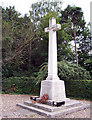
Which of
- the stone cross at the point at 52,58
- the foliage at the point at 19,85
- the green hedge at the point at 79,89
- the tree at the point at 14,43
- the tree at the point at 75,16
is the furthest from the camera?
the tree at the point at 75,16

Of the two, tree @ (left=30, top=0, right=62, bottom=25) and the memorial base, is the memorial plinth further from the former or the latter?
tree @ (left=30, top=0, right=62, bottom=25)

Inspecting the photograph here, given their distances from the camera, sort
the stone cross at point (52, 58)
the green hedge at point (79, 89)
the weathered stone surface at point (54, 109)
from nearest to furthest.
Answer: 1. the weathered stone surface at point (54, 109)
2. the stone cross at point (52, 58)
3. the green hedge at point (79, 89)

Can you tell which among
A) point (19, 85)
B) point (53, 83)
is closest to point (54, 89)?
point (53, 83)

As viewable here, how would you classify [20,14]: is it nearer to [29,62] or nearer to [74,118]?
[29,62]

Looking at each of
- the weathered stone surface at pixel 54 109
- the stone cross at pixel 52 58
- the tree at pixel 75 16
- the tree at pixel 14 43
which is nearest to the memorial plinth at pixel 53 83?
the stone cross at pixel 52 58

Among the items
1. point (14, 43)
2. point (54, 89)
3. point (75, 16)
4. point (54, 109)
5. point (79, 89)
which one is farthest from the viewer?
point (75, 16)

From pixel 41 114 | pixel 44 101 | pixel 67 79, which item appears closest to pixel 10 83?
pixel 67 79

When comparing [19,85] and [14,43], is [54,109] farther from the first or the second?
[14,43]

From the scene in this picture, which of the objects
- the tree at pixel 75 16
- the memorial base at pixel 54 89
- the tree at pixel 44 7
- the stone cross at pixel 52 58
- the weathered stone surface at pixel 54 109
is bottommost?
the weathered stone surface at pixel 54 109

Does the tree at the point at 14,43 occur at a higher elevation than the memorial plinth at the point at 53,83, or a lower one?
higher

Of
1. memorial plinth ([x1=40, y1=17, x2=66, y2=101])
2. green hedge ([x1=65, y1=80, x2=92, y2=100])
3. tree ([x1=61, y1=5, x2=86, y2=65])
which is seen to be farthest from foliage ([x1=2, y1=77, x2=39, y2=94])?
tree ([x1=61, y1=5, x2=86, y2=65])

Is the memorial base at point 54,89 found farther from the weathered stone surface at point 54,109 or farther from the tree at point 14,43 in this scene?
the tree at point 14,43

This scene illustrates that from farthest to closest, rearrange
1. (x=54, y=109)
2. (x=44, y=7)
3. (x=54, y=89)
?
(x=44, y=7)
(x=54, y=89)
(x=54, y=109)

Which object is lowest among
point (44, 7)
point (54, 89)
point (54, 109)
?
point (54, 109)
